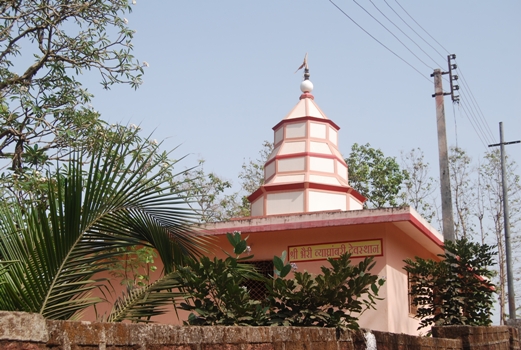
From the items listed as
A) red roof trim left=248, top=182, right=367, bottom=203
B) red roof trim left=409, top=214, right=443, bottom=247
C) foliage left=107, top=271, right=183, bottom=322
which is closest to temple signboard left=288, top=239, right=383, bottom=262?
red roof trim left=409, top=214, right=443, bottom=247

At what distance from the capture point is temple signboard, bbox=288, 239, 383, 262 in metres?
10.8

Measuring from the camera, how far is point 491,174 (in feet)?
98.2

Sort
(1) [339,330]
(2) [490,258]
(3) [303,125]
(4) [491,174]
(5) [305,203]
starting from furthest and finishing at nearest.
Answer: (4) [491,174] → (3) [303,125] → (5) [305,203] → (2) [490,258] → (1) [339,330]

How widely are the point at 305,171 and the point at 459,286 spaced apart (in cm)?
558

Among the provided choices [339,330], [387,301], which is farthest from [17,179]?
[387,301]

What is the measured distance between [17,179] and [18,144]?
3.85 feet

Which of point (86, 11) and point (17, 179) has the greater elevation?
point (86, 11)

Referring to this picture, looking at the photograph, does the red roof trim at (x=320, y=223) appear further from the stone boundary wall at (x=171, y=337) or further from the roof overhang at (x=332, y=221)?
the stone boundary wall at (x=171, y=337)

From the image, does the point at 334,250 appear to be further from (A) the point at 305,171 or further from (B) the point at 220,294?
(B) the point at 220,294

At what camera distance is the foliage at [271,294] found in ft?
16.6

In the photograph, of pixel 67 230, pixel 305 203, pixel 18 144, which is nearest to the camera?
pixel 67 230

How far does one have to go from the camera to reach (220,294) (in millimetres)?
5137

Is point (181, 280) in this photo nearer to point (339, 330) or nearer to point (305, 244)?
point (339, 330)

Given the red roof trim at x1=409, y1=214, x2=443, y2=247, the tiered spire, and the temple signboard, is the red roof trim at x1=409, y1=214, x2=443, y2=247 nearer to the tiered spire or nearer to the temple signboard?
the temple signboard
